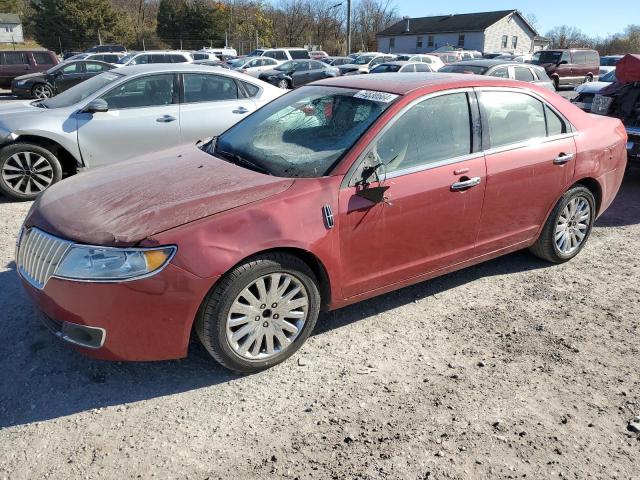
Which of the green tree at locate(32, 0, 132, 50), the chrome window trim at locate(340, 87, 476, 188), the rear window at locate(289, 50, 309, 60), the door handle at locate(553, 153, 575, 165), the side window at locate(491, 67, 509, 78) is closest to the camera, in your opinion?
the chrome window trim at locate(340, 87, 476, 188)

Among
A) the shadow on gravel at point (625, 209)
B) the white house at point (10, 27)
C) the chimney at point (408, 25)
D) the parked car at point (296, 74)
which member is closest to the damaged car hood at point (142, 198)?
the shadow on gravel at point (625, 209)

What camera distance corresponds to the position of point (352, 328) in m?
3.59

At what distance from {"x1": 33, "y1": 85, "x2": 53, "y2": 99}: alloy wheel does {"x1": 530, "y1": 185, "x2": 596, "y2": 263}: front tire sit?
688 inches

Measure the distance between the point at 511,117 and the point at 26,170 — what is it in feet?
17.4

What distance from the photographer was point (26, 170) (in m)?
6.05

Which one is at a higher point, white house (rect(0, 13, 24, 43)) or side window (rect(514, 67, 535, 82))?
white house (rect(0, 13, 24, 43))

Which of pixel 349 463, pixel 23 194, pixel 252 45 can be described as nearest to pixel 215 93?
pixel 23 194

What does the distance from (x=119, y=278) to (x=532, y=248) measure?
11.5ft

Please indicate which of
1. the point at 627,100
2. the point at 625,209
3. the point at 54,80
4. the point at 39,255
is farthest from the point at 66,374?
the point at 54,80

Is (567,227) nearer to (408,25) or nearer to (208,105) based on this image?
(208,105)

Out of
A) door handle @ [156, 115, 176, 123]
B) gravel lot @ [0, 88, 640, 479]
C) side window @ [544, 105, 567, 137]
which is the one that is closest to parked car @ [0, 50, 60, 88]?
door handle @ [156, 115, 176, 123]

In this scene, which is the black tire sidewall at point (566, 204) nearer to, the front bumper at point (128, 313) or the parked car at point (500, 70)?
the front bumper at point (128, 313)

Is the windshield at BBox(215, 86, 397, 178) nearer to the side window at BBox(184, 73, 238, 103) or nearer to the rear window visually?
the side window at BBox(184, 73, 238, 103)

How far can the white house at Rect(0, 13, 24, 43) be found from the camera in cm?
6184
